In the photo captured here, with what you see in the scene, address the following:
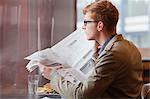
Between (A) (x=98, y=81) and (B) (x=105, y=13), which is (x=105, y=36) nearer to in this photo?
(B) (x=105, y=13)

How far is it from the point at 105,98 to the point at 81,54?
312mm

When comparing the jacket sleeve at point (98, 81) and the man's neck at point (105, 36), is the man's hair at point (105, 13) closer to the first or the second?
the man's neck at point (105, 36)

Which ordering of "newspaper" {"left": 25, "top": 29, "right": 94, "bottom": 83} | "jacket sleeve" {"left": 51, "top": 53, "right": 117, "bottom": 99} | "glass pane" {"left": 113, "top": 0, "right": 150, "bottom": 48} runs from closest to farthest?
"jacket sleeve" {"left": 51, "top": 53, "right": 117, "bottom": 99}, "newspaper" {"left": 25, "top": 29, "right": 94, "bottom": 83}, "glass pane" {"left": 113, "top": 0, "right": 150, "bottom": 48}

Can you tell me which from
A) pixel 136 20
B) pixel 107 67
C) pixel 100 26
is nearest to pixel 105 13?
pixel 100 26

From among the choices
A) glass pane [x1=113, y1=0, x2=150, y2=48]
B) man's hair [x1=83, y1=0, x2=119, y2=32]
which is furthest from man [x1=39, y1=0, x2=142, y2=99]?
glass pane [x1=113, y1=0, x2=150, y2=48]

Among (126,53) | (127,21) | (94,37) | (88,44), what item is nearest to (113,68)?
(126,53)

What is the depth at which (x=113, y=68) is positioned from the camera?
1167 millimetres

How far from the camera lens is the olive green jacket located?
3.77 feet

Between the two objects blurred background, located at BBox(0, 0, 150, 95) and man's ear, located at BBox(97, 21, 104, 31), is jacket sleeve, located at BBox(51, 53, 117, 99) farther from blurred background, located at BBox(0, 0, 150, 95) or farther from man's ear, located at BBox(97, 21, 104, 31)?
blurred background, located at BBox(0, 0, 150, 95)

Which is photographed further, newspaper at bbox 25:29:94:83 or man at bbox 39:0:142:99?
newspaper at bbox 25:29:94:83

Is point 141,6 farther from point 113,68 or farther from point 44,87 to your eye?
point 113,68

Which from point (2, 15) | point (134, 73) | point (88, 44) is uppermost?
point (2, 15)

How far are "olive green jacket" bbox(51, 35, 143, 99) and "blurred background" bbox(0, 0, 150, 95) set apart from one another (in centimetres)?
25

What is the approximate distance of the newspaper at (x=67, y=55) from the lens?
1368mm
